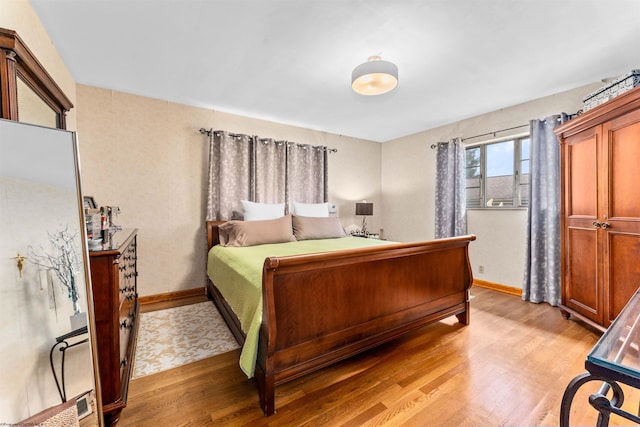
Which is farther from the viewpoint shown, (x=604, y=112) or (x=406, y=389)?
(x=604, y=112)

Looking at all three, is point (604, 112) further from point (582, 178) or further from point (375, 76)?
point (375, 76)

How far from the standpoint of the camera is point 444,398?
5.07 ft

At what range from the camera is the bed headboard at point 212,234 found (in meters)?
3.35

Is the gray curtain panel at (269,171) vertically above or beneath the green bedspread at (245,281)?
above

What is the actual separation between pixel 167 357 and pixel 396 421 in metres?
1.65

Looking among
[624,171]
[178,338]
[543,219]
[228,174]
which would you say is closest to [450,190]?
[543,219]

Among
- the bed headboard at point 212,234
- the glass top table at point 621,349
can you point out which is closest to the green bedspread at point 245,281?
the bed headboard at point 212,234

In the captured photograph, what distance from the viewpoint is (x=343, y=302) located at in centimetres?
172

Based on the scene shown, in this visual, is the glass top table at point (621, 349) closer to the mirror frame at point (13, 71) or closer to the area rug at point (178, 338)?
the area rug at point (178, 338)

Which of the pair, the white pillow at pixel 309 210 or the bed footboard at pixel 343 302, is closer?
the bed footboard at pixel 343 302

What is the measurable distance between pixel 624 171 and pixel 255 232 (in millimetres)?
3319

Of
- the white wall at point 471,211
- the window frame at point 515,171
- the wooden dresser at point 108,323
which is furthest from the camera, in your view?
the window frame at point 515,171

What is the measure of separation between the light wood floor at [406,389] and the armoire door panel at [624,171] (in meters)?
1.11

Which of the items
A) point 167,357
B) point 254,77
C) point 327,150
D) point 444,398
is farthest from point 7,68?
point 327,150
